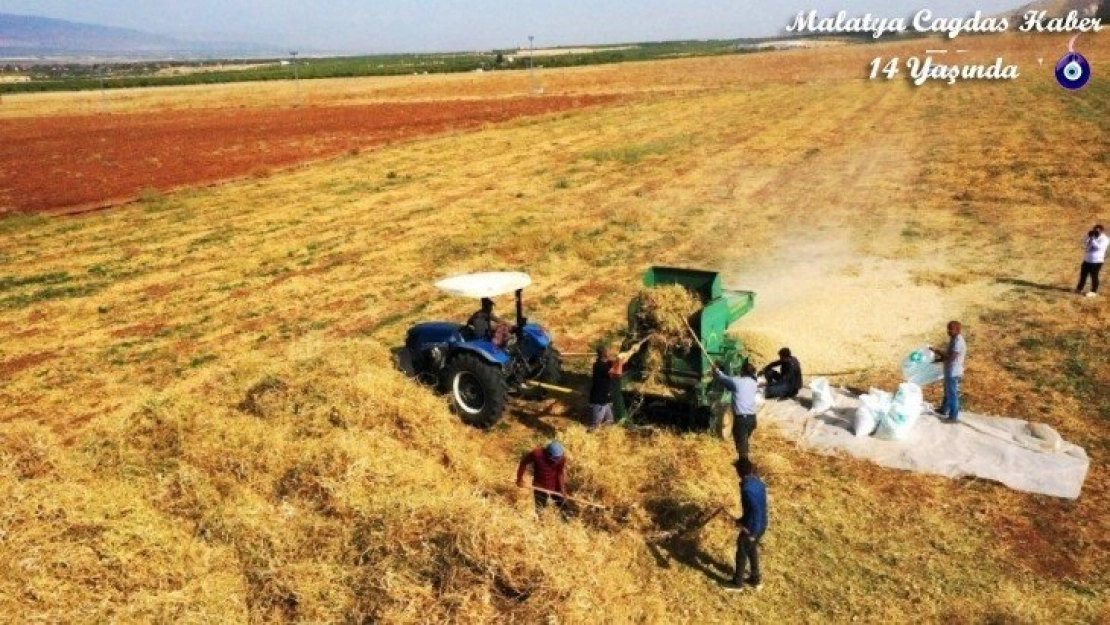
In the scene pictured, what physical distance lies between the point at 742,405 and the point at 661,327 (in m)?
1.57

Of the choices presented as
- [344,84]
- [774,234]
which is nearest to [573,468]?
[774,234]

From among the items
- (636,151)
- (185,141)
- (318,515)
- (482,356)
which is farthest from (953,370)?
(185,141)

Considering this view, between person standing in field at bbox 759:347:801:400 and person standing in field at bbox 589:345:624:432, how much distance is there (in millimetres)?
2443

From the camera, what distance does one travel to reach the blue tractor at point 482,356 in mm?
10172

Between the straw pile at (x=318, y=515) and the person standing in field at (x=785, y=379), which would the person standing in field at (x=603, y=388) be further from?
the person standing in field at (x=785, y=379)

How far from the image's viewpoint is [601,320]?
1470 cm

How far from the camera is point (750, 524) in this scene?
23.5 ft

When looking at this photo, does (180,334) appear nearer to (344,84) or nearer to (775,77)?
(775,77)

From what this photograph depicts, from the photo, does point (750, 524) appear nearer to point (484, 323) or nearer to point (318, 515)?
point (318, 515)

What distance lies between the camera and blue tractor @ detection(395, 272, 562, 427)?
10.2 meters

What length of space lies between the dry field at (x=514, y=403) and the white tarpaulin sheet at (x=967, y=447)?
0.27 metres

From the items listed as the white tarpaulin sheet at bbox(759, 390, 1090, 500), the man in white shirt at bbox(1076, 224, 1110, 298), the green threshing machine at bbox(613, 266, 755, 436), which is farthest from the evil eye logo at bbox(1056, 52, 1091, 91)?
the green threshing machine at bbox(613, 266, 755, 436)

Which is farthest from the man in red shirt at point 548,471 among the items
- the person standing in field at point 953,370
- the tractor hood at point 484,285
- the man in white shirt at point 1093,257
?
the man in white shirt at point 1093,257

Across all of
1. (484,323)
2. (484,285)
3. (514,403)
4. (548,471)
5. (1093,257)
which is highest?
(484,285)
